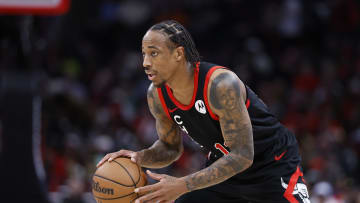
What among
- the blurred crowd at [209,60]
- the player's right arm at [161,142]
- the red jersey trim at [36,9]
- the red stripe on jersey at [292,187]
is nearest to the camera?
the red stripe on jersey at [292,187]

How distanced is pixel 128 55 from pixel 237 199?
6.87 metres

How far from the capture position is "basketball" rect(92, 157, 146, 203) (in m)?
3.26

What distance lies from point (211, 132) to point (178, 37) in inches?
24.5

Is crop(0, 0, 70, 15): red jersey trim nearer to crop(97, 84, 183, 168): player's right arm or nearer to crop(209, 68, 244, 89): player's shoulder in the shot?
crop(97, 84, 183, 168): player's right arm

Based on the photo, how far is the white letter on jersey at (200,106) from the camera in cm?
332

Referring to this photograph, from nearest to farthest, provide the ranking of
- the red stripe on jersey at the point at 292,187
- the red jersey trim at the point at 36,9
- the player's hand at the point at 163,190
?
the player's hand at the point at 163,190 → the red stripe on jersey at the point at 292,187 → the red jersey trim at the point at 36,9

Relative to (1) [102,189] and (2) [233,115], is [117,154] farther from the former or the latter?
(2) [233,115]

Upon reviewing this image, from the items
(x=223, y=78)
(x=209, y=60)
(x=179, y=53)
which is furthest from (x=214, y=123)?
(x=209, y=60)

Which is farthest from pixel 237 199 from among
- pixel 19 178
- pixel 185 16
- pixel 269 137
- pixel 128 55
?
pixel 185 16

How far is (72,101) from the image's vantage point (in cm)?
857

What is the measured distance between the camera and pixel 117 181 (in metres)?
3.29

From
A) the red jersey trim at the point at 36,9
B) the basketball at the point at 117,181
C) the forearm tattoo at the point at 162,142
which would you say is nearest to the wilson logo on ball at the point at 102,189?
the basketball at the point at 117,181

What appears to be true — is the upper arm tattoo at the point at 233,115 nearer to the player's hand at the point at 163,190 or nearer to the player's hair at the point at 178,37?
the player's hair at the point at 178,37

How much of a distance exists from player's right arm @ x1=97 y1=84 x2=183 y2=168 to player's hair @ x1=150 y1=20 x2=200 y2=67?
406 millimetres
